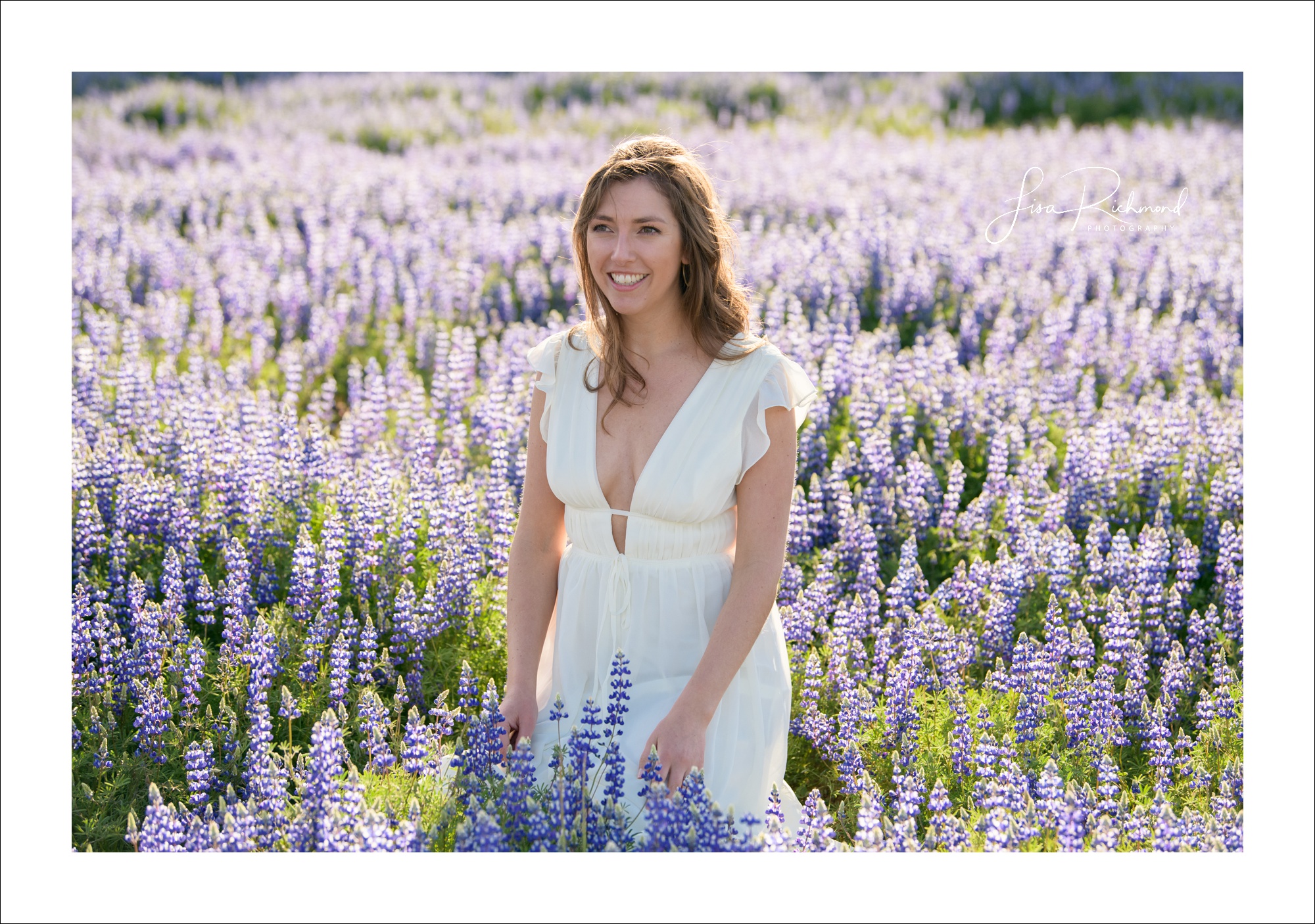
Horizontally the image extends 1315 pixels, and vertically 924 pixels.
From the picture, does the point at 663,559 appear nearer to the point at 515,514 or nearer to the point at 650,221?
the point at 650,221

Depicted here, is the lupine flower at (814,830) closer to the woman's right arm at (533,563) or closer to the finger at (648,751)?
the finger at (648,751)

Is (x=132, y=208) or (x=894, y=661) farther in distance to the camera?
(x=132, y=208)

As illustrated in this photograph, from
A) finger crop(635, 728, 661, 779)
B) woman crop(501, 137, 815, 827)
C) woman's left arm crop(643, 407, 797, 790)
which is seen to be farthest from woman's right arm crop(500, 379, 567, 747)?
woman's left arm crop(643, 407, 797, 790)

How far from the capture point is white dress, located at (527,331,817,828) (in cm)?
358

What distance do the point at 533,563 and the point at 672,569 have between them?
475 mm

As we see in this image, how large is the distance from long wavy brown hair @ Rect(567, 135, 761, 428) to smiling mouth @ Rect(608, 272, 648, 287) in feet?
0.52

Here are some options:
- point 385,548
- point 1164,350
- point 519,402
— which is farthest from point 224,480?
point 1164,350

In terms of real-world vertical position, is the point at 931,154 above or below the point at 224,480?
above

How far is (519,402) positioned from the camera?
21.6 ft

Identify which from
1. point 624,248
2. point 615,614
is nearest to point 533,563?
point 615,614

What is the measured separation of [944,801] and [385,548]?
99.9 inches

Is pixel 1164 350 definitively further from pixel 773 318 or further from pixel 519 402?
pixel 519 402

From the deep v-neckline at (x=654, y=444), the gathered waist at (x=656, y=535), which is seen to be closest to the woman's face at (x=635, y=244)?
the deep v-neckline at (x=654, y=444)

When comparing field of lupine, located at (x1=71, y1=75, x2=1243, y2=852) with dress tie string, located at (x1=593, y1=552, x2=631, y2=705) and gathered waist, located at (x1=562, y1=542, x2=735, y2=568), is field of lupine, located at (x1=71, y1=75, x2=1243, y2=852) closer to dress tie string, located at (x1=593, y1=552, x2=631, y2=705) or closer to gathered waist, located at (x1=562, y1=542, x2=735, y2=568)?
dress tie string, located at (x1=593, y1=552, x2=631, y2=705)
